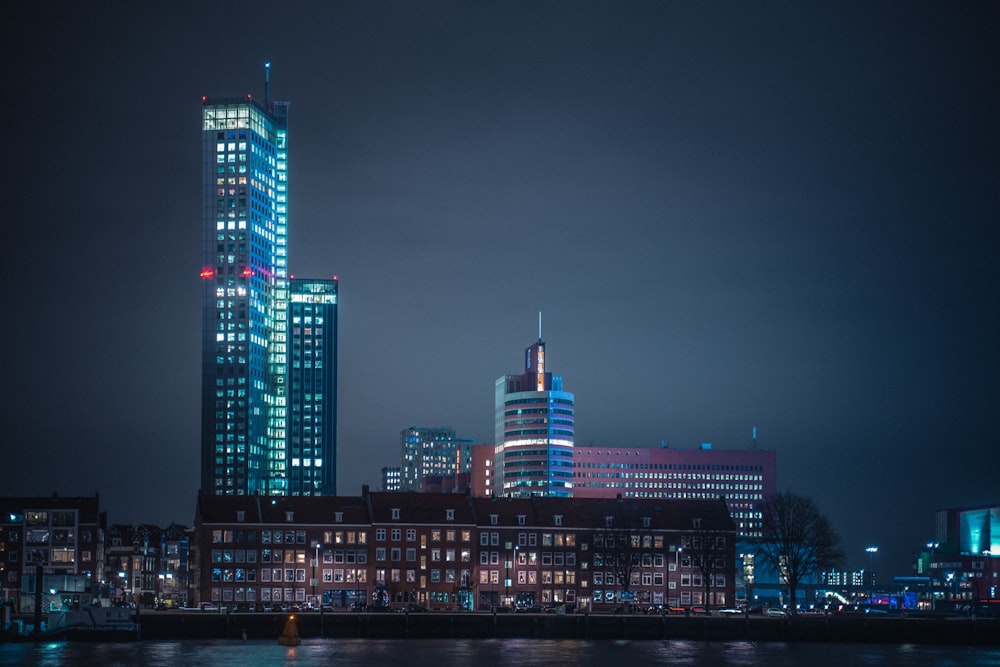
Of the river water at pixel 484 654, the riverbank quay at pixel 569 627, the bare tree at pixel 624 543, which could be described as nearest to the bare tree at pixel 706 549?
the bare tree at pixel 624 543

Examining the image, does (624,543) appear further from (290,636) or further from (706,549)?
(290,636)

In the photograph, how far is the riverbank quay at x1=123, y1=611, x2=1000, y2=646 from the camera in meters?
114

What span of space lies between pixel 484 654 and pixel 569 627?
22.9 metres

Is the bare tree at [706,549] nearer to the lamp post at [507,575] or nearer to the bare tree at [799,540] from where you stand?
the bare tree at [799,540]

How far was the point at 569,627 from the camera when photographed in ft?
389

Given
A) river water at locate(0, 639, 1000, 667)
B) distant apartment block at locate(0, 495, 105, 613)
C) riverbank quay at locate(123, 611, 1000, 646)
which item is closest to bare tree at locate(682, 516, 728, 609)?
riverbank quay at locate(123, 611, 1000, 646)

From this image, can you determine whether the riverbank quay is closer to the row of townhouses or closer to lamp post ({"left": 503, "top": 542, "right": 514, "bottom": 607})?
the row of townhouses

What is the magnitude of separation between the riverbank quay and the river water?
10.4 ft

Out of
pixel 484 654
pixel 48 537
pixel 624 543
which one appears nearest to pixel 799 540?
pixel 624 543

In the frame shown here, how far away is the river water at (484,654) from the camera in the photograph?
9025 cm

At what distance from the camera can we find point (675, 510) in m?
156

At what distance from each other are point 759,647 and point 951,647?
19.8 m

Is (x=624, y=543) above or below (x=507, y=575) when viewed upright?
above

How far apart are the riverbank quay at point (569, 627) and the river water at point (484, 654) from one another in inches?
125
